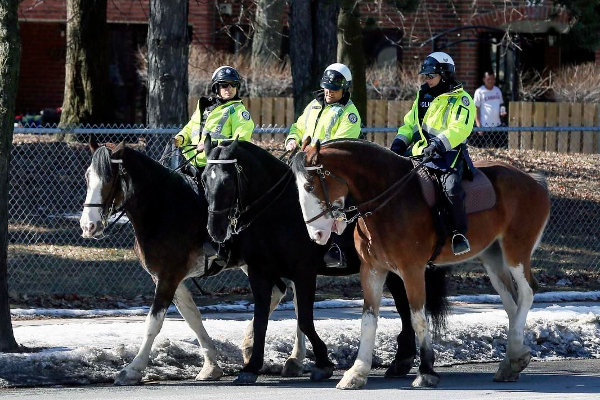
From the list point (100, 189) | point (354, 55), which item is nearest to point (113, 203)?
point (100, 189)

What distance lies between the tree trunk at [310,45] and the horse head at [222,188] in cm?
881

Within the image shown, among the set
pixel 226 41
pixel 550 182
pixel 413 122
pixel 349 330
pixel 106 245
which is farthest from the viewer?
pixel 226 41

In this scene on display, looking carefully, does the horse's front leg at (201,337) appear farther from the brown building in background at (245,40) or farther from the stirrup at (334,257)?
the brown building in background at (245,40)

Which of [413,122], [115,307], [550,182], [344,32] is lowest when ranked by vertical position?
[115,307]

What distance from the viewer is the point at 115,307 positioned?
14.2m

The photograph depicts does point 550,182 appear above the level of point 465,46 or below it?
below

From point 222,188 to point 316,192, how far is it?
860 millimetres

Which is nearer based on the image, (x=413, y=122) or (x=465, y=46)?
(x=413, y=122)

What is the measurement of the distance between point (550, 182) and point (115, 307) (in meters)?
8.99

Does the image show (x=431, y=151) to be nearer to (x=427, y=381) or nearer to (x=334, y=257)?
(x=334, y=257)

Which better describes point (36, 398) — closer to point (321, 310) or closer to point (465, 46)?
point (321, 310)

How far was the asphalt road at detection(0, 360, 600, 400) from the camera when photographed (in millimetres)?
9047

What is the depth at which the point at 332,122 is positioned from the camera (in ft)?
34.1

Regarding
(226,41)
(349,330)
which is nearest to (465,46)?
(226,41)
